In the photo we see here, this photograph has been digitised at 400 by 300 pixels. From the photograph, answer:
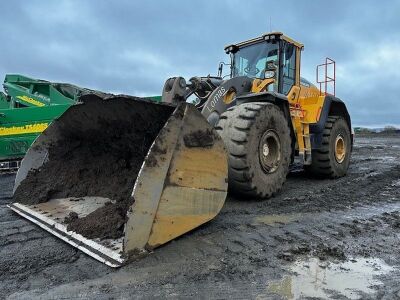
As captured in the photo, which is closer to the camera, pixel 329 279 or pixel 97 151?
pixel 329 279

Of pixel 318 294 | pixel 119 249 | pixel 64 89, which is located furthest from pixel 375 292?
pixel 64 89

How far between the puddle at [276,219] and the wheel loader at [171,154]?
1.64 ft

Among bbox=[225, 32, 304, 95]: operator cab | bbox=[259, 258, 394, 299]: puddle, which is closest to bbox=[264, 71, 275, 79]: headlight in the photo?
bbox=[225, 32, 304, 95]: operator cab

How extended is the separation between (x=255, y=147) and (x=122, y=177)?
5.32 ft

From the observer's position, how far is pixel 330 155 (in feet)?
24.0

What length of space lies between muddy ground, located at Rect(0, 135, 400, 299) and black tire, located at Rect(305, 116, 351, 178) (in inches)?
93.3

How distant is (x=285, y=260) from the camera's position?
11.0 ft

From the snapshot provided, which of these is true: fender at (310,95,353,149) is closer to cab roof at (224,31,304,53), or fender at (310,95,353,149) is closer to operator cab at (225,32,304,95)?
operator cab at (225,32,304,95)

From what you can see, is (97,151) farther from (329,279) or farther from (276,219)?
(329,279)

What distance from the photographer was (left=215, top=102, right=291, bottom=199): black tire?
15.9 ft

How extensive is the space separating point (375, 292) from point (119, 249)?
1.88m

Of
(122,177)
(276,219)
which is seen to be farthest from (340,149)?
(122,177)

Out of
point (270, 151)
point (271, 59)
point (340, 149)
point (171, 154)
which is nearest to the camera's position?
point (171, 154)

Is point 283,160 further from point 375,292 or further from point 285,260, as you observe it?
point 375,292
